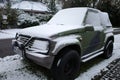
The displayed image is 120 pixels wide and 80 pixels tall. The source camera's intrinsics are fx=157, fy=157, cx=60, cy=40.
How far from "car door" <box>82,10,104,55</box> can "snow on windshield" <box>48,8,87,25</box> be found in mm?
184

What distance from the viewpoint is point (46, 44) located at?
3637 millimetres

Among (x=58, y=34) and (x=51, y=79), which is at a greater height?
(x=58, y=34)

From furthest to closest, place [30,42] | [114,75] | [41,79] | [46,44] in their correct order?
[114,75] < [41,79] < [30,42] < [46,44]

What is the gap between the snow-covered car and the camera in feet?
12.0

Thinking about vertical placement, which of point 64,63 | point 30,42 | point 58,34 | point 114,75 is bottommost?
point 114,75

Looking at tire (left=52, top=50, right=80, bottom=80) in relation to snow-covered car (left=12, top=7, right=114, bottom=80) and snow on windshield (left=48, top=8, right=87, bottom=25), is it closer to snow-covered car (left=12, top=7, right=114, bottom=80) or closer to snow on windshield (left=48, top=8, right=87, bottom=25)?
Result: snow-covered car (left=12, top=7, right=114, bottom=80)

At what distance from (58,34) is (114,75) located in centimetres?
219

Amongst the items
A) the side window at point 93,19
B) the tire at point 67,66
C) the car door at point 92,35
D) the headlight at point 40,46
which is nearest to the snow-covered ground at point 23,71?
the tire at point 67,66

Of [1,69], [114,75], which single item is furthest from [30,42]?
[114,75]

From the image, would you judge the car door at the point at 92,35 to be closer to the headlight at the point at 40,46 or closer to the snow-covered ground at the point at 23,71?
the snow-covered ground at the point at 23,71

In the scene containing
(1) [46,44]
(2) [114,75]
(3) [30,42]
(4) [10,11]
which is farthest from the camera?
(4) [10,11]

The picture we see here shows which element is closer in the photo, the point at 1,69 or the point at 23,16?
the point at 1,69

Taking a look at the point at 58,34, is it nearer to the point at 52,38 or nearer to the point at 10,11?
the point at 52,38

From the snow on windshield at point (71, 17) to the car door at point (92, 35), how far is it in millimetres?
184
